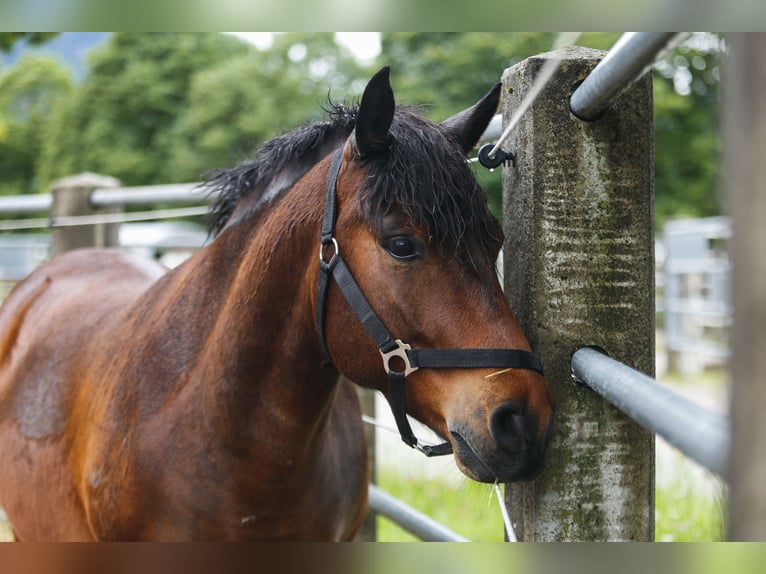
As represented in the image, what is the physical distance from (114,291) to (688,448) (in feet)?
8.02

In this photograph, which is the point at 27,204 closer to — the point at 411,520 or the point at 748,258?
the point at 411,520

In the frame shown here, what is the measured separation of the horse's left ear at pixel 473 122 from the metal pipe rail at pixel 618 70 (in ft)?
1.06

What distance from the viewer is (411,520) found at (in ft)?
8.52

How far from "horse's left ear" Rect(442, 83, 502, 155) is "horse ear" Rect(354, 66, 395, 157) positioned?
0.18 metres

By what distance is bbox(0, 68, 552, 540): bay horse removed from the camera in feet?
4.81

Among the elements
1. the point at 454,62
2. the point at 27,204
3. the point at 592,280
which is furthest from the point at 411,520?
the point at 454,62

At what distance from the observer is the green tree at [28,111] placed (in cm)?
3125

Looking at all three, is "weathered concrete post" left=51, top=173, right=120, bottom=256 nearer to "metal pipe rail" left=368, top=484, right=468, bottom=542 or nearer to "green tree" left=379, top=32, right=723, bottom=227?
"metal pipe rail" left=368, top=484, right=468, bottom=542

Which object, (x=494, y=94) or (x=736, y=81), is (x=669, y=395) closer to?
(x=736, y=81)

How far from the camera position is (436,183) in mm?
1515

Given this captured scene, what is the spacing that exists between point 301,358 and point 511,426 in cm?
60

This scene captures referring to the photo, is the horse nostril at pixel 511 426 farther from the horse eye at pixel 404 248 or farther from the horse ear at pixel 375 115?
the horse ear at pixel 375 115

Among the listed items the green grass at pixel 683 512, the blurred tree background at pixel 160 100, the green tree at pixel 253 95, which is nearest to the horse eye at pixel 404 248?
the green grass at pixel 683 512

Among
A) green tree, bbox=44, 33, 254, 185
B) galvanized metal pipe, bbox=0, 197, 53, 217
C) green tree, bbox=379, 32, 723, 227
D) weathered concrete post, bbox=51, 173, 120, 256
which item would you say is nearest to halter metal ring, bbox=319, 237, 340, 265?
weathered concrete post, bbox=51, 173, 120, 256
